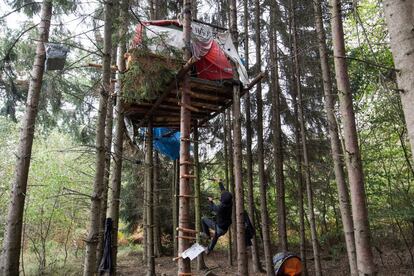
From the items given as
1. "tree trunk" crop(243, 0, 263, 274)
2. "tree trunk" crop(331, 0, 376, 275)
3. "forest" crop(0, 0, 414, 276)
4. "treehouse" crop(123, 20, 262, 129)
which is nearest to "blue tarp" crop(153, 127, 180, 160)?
"forest" crop(0, 0, 414, 276)

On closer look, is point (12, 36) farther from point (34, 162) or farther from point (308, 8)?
point (308, 8)

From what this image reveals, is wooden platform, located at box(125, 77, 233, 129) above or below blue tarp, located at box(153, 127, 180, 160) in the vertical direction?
above

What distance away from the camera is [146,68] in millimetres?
5254

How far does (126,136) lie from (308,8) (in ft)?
21.7

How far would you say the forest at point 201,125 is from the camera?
390 centimetres

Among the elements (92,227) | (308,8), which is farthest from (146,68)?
(308,8)

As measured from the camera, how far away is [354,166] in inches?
144

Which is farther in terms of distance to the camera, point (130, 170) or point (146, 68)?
point (130, 170)

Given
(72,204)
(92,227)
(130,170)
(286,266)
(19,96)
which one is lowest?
(286,266)

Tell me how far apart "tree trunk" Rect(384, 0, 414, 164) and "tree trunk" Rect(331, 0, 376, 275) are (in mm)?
1348

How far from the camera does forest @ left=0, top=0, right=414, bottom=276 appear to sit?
12.8 ft

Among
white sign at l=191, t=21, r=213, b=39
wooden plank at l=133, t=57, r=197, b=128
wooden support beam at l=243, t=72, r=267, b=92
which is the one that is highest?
white sign at l=191, t=21, r=213, b=39

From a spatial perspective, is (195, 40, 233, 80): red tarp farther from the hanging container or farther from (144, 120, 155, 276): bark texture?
the hanging container

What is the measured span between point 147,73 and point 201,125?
11.2 feet
